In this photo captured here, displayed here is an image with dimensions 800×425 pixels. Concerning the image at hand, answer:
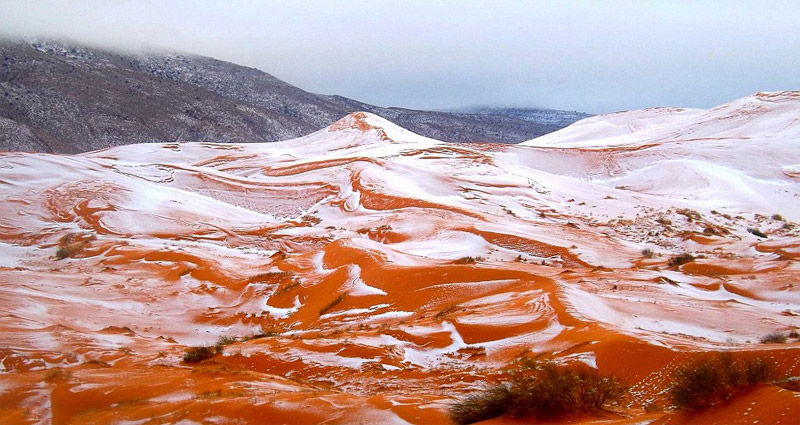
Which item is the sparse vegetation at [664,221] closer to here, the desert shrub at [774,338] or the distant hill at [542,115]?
the desert shrub at [774,338]

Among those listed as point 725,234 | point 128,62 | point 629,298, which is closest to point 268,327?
point 629,298

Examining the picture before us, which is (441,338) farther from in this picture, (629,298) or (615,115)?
(615,115)

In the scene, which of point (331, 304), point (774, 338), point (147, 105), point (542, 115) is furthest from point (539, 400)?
point (542, 115)

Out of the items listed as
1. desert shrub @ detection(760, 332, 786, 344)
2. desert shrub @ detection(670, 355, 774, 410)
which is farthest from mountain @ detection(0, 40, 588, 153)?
desert shrub @ detection(670, 355, 774, 410)

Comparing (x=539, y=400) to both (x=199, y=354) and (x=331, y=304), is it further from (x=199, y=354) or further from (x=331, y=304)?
(x=331, y=304)

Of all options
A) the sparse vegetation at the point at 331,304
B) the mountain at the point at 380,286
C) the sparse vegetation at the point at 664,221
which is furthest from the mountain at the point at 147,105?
the sparse vegetation at the point at 664,221

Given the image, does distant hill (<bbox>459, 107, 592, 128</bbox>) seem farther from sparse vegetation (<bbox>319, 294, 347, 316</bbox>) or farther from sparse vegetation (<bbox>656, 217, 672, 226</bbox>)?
sparse vegetation (<bbox>319, 294, 347, 316</bbox>)
